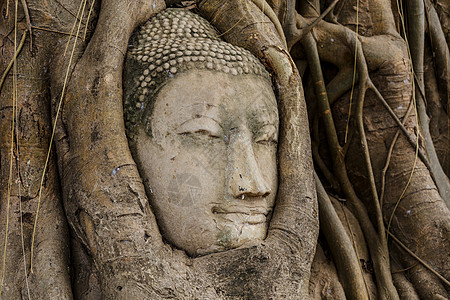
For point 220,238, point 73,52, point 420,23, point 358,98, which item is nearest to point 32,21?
point 73,52

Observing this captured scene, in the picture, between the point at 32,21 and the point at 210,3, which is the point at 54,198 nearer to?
the point at 32,21

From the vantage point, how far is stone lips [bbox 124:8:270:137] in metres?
1.90

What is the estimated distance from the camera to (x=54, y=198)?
1.93 m

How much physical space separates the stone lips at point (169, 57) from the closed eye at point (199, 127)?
6.5 inches

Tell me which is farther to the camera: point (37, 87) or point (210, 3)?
→ point (210, 3)

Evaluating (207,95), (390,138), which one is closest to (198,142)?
(207,95)

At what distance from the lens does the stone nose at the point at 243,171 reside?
183 centimetres

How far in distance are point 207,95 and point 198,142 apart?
168 mm

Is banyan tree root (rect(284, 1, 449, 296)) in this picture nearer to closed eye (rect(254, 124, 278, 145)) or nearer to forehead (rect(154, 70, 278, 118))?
closed eye (rect(254, 124, 278, 145))

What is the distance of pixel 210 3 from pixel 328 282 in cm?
131

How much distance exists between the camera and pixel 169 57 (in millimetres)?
1905

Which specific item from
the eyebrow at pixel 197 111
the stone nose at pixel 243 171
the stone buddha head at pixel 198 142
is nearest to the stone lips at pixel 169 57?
the stone buddha head at pixel 198 142

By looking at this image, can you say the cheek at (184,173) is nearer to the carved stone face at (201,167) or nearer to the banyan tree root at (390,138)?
the carved stone face at (201,167)

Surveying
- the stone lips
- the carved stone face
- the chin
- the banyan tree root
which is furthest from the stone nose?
the banyan tree root
